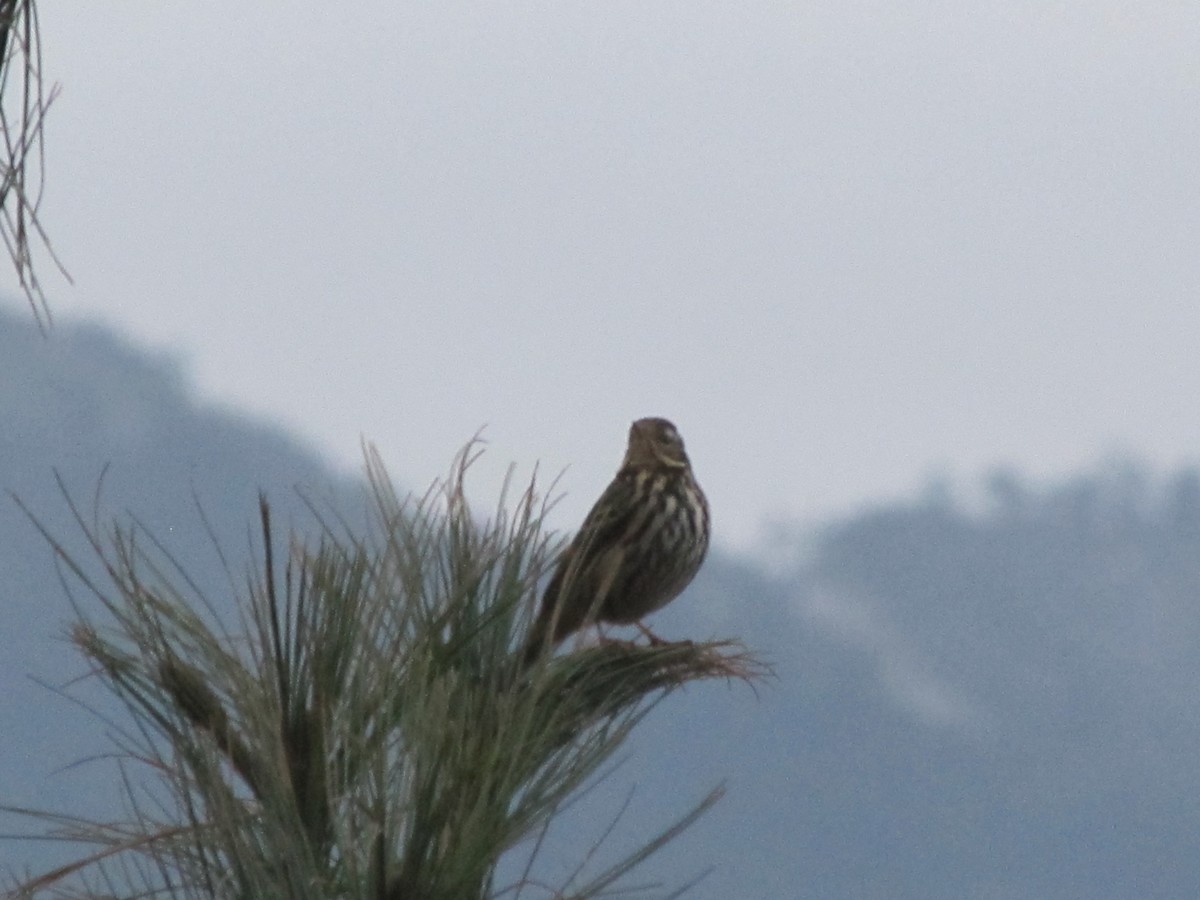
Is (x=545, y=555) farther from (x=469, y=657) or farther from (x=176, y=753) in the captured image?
(x=176, y=753)

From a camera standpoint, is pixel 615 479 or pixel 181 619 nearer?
A: pixel 181 619

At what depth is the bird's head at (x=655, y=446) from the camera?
573 centimetres

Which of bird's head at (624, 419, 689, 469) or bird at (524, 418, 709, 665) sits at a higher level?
bird's head at (624, 419, 689, 469)

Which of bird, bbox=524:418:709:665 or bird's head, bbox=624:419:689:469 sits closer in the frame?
bird, bbox=524:418:709:665

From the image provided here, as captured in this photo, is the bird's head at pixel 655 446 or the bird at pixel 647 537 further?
→ the bird's head at pixel 655 446

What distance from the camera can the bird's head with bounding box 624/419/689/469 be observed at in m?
5.73

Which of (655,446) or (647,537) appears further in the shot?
(655,446)

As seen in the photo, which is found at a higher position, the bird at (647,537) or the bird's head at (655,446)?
the bird's head at (655,446)

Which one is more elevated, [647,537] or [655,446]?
[655,446]

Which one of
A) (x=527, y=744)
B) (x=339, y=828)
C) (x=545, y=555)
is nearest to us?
(x=339, y=828)

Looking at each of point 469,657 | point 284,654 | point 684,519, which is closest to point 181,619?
point 284,654

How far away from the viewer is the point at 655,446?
19.0 feet

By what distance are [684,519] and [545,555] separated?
244 cm

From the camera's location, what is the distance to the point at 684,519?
544 cm
